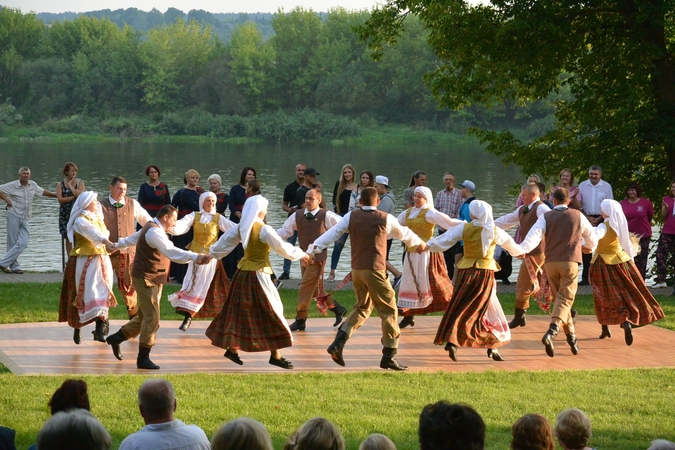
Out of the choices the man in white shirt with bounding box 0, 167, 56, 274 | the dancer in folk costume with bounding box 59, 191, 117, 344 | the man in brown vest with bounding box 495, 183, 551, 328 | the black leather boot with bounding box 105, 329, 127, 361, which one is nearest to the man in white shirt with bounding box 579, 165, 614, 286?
the man in brown vest with bounding box 495, 183, 551, 328

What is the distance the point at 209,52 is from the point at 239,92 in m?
15.9

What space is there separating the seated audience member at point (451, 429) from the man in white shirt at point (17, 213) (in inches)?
500

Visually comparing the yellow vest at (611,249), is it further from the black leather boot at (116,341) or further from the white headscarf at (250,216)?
the black leather boot at (116,341)

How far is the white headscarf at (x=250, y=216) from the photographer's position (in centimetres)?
956

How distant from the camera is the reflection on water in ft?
92.8

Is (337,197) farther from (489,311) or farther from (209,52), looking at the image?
(209,52)

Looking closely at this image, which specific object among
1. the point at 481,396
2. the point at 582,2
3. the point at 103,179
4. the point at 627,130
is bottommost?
the point at 103,179

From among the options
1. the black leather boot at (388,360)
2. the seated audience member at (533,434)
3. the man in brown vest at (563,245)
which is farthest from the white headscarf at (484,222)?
the seated audience member at (533,434)

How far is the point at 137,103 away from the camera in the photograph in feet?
262

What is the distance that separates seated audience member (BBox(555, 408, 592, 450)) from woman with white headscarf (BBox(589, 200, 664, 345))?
637cm

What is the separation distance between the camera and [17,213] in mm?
16109

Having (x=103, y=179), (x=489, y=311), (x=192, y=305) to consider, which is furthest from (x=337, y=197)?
(x=103, y=179)

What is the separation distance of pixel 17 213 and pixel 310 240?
6.32 meters

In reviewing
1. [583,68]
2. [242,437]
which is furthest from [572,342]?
[583,68]
